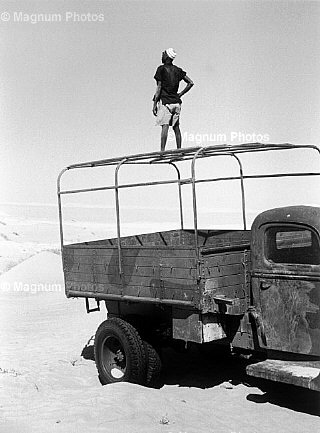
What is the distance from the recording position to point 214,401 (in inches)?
262

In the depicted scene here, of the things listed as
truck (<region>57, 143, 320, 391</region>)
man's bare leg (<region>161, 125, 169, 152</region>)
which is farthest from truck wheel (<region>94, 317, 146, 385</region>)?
man's bare leg (<region>161, 125, 169, 152</region>)

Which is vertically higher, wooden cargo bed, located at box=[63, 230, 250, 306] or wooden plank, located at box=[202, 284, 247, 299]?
wooden cargo bed, located at box=[63, 230, 250, 306]

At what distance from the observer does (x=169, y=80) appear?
8.83 meters

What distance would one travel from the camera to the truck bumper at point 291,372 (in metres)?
5.71

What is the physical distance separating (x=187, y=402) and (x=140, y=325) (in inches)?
43.4

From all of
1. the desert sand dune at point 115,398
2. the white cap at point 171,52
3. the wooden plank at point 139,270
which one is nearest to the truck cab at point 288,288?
the desert sand dune at point 115,398

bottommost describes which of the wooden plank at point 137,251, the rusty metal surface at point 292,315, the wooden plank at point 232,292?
the rusty metal surface at point 292,315

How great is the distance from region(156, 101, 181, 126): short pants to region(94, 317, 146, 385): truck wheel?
117 inches

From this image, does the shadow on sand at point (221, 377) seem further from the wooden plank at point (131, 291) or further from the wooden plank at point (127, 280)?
the wooden plank at point (127, 280)

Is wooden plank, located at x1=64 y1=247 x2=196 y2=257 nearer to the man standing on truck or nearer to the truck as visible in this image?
the truck

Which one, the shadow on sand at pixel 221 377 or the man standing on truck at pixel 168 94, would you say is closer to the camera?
the shadow on sand at pixel 221 377

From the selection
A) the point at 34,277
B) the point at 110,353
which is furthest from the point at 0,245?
the point at 110,353

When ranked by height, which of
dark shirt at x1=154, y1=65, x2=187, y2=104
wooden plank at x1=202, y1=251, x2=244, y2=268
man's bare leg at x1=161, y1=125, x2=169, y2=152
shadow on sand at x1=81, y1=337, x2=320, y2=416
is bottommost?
shadow on sand at x1=81, y1=337, x2=320, y2=416

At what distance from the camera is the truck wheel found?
273 inches
